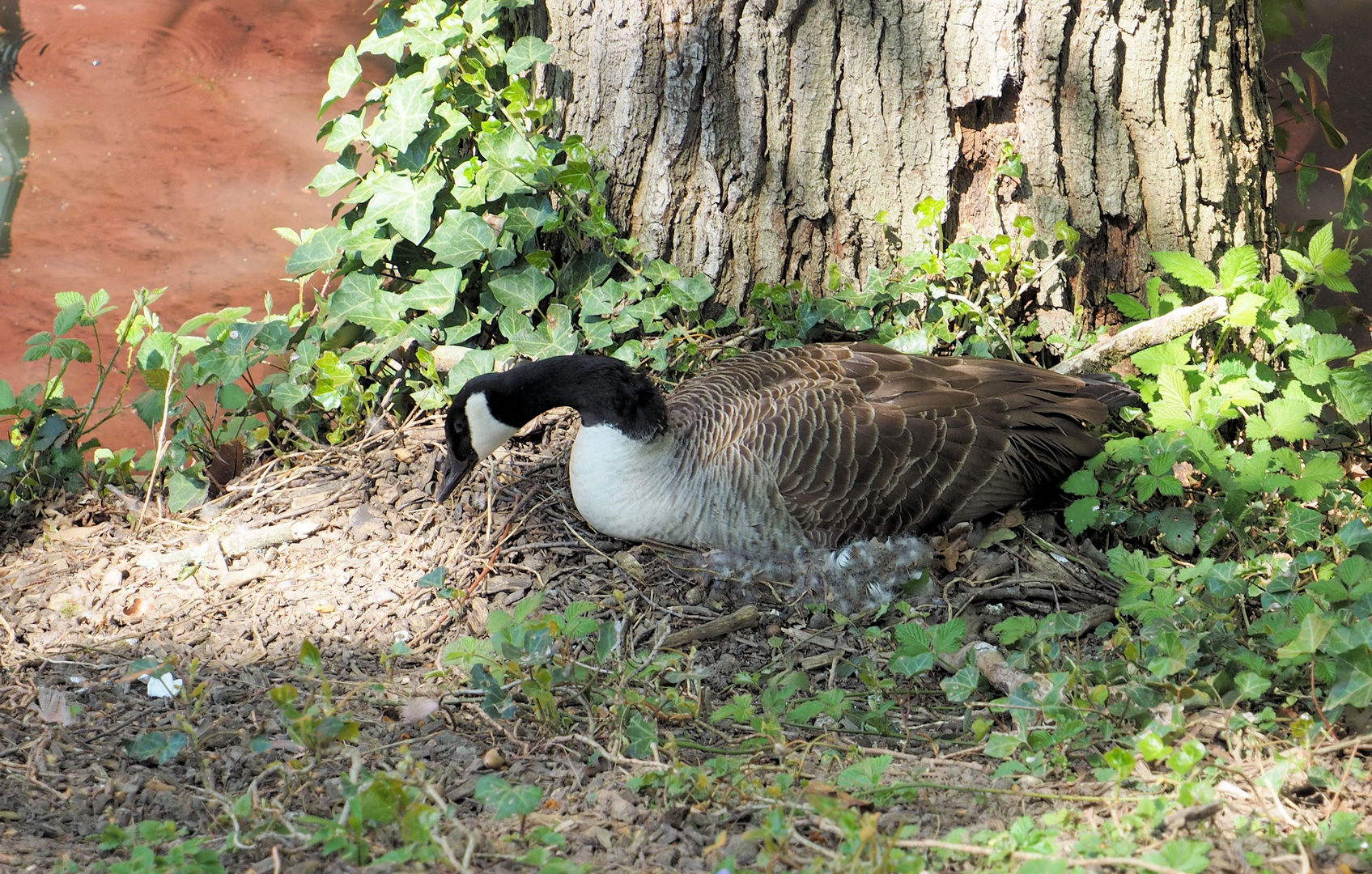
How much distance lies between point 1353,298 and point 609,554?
16.4 ft

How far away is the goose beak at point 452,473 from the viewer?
391 centimetres

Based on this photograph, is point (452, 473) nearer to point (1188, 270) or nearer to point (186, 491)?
point (186, 491)

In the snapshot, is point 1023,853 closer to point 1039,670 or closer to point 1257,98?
point 1039,670

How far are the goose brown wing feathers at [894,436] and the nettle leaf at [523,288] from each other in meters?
0.83

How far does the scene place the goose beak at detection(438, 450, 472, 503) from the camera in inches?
154

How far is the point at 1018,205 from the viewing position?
420cm

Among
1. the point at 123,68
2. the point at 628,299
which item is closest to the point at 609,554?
the point at 628,299

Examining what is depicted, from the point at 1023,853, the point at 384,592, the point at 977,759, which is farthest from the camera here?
the point at 384,592

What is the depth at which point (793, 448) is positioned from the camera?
3709 mm

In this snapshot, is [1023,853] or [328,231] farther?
[328,231]

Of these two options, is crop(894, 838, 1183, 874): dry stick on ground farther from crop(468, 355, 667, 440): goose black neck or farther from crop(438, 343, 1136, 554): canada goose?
crop(468, 355, 667, 440): goose black neck

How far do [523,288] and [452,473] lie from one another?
2.86 feet

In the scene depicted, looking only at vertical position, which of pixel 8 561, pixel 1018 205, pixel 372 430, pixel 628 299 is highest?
pixel 1018 205

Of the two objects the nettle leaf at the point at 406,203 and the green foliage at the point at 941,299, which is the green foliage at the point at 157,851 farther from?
the green foliage at the point at 941,299
